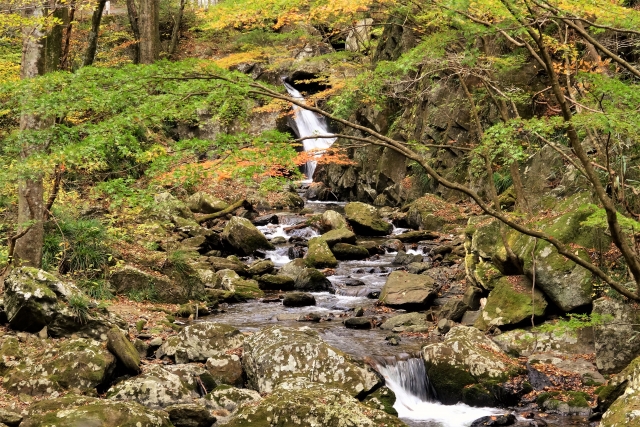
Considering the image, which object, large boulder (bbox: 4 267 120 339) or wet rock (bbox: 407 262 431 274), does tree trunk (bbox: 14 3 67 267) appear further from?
wet rock (bbox: 407 262 431 274)

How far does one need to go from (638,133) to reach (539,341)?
458cm

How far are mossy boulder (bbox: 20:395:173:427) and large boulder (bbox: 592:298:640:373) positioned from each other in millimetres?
5955

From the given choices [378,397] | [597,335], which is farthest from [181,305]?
[597,335]

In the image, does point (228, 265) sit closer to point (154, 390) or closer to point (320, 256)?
point (320, 256)

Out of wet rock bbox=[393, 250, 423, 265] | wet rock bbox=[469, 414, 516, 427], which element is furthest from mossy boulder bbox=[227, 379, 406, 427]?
wet rock bbox=[393, 250, 423, 265]

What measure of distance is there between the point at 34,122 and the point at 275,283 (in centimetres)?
690

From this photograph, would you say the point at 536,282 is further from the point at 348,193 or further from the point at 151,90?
the point at 348,193

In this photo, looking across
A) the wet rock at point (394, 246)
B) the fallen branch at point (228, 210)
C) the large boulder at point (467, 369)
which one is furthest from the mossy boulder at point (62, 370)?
the fallen branch at point (228, 210)

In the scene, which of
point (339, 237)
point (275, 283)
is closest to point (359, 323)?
point (275, 283)

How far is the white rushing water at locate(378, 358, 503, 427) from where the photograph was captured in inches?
314

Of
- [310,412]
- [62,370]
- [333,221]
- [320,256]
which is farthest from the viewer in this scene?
[333,221]

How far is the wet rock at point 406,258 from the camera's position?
1534cm

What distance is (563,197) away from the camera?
38.2 feet

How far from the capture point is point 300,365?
26.3 ft
